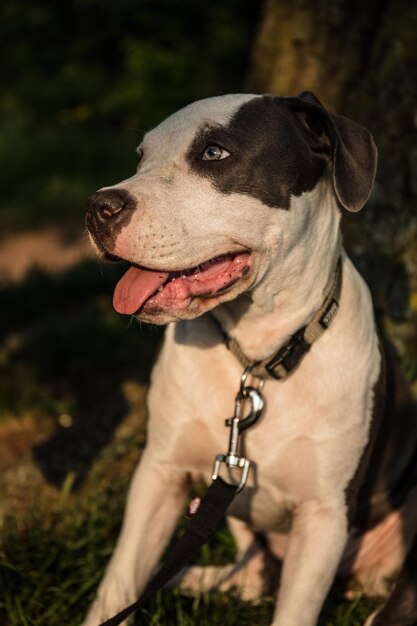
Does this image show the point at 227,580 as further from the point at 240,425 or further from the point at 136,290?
the point at 136,290

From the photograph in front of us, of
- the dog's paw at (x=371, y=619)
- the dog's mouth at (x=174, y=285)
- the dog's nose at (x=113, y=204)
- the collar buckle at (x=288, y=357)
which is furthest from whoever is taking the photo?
the dog's paw at (x=371, y=619)

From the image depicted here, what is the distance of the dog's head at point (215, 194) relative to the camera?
263 centimetres

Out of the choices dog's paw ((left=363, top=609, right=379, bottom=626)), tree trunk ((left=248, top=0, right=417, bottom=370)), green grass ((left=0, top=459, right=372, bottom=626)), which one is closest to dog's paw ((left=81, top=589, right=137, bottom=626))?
green grass ((left=0, top=459, right=372, bottom=626))

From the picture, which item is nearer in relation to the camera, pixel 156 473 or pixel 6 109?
pixel 156 473

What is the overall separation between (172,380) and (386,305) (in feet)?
5.35

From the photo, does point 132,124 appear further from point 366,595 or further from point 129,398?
point 366,595

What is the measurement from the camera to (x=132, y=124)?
13.7 meters

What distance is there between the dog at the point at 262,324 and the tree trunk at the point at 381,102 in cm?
112

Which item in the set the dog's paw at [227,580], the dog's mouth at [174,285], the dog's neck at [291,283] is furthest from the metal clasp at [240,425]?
the dog's paw at [227,580]

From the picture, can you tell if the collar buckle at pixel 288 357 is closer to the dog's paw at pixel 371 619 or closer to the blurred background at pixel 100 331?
the blurred background at pixel 100 331

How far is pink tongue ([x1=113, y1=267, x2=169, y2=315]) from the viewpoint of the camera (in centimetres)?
274

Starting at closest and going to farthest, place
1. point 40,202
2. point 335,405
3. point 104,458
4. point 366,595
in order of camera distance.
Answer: point 335,405, point 366,595, point 104,458, point 40,202

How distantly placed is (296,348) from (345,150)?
0.62m

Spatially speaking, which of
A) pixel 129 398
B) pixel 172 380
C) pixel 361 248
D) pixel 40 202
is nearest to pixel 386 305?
pixel 361 248
